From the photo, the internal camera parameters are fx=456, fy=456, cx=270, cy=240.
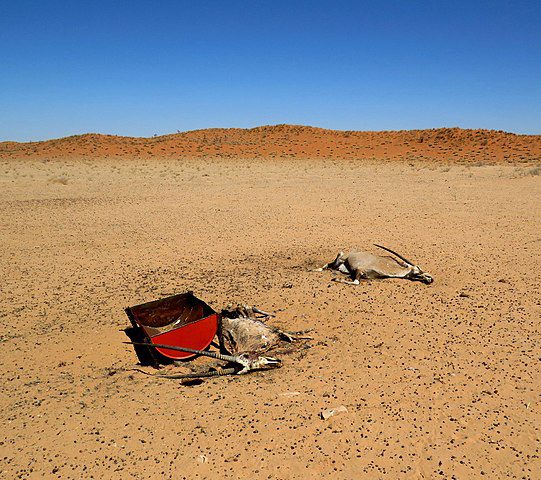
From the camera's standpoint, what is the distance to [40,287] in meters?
8.89

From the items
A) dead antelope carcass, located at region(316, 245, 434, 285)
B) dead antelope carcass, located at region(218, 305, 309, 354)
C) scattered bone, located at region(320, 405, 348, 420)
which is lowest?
scattered bone, located at region(320, 405, 348, 420)

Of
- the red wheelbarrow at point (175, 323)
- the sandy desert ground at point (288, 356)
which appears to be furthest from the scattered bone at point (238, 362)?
the red wheelbarrow at point (175, 323)

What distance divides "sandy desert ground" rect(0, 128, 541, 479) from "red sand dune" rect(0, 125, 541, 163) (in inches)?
1011

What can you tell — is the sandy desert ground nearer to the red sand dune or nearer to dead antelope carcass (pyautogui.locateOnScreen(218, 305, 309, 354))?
dead antelope carcass (pyautogui.locateOnScreen(218, 305, 309, 354))

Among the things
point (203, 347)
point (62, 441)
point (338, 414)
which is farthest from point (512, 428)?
point (62, 441)

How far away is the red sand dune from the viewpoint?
3947 centimetres

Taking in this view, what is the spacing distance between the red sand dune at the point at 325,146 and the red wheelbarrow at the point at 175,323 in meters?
33.3

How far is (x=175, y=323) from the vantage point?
7262mm

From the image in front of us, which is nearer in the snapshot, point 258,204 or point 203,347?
point 203,347

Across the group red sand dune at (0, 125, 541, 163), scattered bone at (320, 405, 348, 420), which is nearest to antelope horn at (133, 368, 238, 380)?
scattered bone at (320, 405, 348, 420)

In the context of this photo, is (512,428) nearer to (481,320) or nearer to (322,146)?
(481,320)

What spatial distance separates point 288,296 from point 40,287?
4.87 metres

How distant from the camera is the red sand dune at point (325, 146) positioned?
39469 millimetres

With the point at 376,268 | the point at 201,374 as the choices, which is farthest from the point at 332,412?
the point at 376,268
